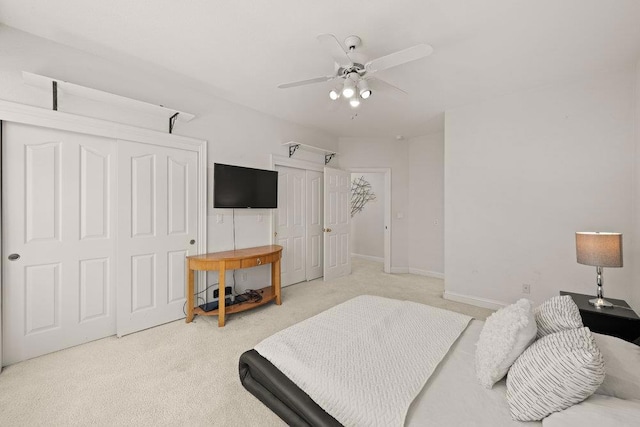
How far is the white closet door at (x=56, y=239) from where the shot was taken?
2195mm

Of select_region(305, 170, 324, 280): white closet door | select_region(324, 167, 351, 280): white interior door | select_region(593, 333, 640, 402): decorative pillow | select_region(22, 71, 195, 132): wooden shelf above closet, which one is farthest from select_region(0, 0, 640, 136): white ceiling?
select_region(593, 333, 640, 402): decorative pillow

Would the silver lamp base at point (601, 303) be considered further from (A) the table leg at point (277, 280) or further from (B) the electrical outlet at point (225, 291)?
(B) the electrical outlet at point (225, 291)

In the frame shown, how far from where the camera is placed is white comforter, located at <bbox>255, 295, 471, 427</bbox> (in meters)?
1.12

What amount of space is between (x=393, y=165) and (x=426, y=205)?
1013 mm

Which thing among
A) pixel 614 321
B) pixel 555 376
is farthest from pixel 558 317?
pixel 614 321

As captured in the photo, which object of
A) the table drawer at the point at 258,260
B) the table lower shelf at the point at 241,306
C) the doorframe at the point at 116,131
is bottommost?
the table lower shelf at the point at 241,306

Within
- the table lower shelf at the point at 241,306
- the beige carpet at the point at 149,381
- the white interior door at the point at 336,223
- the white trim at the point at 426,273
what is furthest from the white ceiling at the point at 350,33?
the white trim at the point at 426,273

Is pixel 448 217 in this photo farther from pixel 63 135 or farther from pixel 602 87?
pixel 63 135

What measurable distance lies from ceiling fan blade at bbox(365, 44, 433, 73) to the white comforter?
1.79 m

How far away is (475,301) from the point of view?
11.7 ft

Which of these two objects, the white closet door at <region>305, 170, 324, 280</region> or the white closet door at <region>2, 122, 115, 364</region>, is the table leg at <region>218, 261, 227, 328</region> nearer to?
the white closet door at <region>2, 122, 115, 364</region>

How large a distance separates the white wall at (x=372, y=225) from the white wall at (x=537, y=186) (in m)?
3.05

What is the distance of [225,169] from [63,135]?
1421mm

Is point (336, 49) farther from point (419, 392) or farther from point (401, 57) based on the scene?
point (419, 392)
